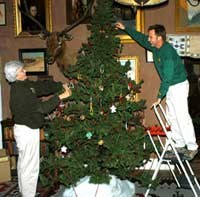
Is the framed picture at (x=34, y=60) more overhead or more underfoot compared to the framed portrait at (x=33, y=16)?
more underfoot

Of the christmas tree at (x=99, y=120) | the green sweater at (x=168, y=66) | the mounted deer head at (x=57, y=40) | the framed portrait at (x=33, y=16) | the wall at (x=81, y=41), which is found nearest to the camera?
the christmas tree at (x=99, y=120)

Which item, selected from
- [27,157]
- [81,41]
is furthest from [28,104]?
[81,41]

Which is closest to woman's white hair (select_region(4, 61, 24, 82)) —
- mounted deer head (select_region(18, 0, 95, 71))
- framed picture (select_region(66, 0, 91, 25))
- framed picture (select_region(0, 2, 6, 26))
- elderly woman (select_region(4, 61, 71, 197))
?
elderly woman (select_region(4, 61, 71, 197))

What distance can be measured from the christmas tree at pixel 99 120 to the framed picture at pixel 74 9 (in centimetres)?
120

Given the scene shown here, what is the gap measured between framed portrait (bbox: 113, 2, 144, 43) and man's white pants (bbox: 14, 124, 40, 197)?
1.95m

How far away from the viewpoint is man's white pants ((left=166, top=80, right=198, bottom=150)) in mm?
4605

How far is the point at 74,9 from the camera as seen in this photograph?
559 centimetres

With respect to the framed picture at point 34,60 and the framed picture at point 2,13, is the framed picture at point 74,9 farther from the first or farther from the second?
the framed picture at point 2,13

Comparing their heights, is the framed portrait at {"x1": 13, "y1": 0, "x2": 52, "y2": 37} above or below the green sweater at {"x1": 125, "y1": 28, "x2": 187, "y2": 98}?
above

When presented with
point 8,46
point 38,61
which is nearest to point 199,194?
point 38,61

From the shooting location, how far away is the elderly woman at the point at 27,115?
4242 mm

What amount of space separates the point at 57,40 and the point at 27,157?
5.43 ft

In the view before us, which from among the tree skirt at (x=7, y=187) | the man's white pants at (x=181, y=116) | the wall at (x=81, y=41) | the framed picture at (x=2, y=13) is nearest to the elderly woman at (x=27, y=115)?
the tree skirt at (x=7, y=187)

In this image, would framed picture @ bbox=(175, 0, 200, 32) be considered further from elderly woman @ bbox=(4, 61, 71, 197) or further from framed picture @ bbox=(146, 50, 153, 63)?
elderly woman @ bbox=(4, 61, 71, 197)
